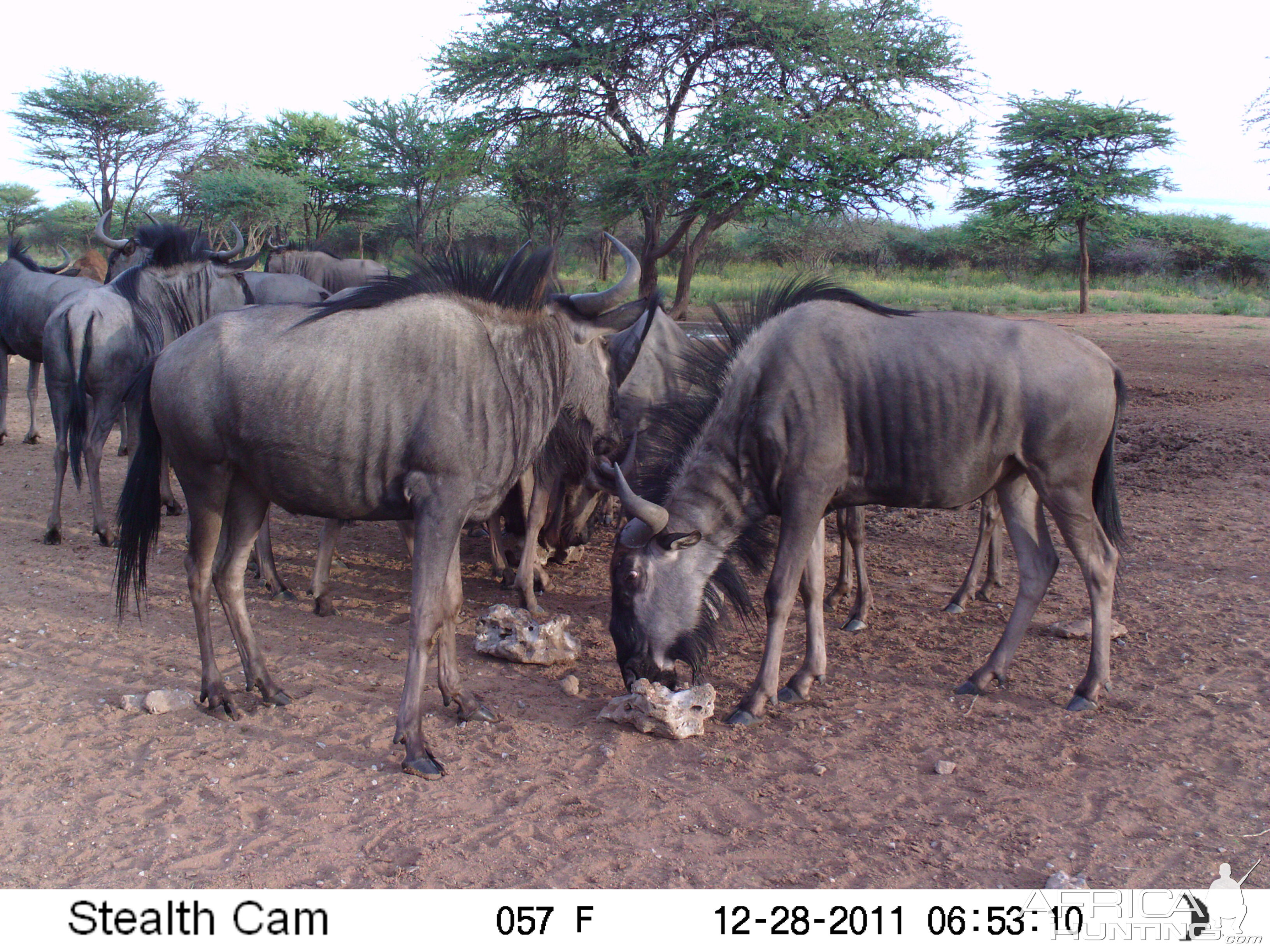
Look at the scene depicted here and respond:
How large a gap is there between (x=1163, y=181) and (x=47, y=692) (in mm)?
26807

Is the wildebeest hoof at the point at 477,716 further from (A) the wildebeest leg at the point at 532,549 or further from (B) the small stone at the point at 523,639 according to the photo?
(A) the wildebeest leg at the point at 532,549

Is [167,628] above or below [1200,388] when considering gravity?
below

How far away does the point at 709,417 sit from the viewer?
14.7 feet

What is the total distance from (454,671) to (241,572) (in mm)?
1060

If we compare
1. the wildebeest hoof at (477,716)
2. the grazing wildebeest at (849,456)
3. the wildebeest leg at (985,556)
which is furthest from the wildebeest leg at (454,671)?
the wildebeest leg at (985,556)

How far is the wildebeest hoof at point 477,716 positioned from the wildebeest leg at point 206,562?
3.25 feet

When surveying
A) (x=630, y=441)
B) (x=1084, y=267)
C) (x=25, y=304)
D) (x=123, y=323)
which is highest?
(x=1084, y=267)

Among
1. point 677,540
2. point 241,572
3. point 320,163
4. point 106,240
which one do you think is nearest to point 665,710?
point 677,540

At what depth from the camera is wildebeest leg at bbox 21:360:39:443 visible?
9.83 m

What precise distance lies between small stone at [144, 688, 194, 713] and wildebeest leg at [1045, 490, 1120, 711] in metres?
4.04

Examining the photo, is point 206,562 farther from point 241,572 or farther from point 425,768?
point 425,768
